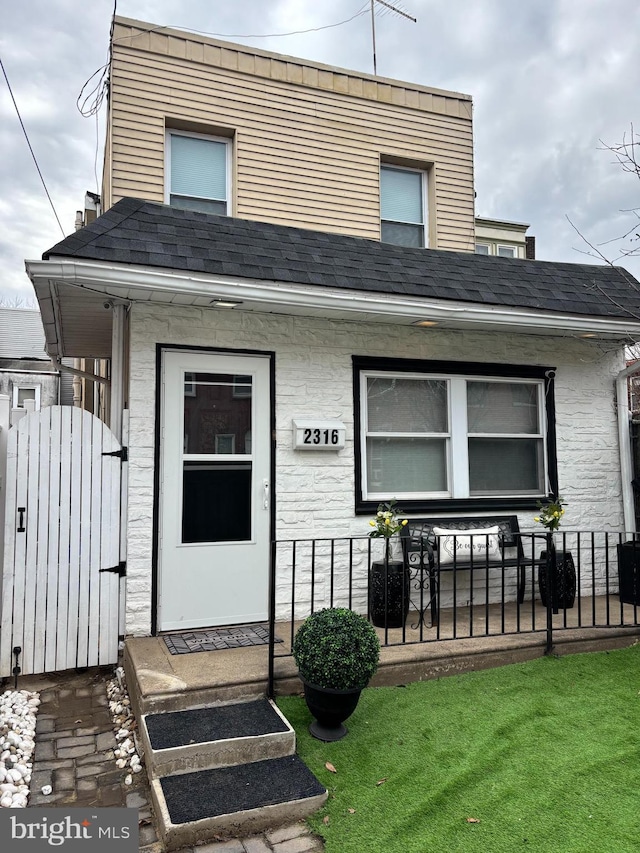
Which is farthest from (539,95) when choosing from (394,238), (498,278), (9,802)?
(9,802)

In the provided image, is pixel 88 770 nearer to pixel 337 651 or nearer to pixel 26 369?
pixel 337 651

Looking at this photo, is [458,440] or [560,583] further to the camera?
[458,440]

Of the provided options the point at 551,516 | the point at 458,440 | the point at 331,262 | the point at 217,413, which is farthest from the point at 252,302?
the point at 551,516

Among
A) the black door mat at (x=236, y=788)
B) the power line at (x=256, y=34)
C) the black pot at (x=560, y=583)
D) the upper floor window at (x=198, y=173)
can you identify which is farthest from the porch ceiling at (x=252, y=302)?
the power line at (x=256, y=34)

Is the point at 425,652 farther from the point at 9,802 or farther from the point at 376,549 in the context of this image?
the point at 9,802

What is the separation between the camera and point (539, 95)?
8.07 m

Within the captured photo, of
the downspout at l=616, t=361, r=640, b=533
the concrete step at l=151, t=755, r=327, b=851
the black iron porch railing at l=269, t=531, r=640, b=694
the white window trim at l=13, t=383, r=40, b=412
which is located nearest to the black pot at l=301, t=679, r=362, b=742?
the concrete step at l=151, t=755, r=327, b=851

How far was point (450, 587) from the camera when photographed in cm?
525

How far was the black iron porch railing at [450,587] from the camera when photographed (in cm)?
438

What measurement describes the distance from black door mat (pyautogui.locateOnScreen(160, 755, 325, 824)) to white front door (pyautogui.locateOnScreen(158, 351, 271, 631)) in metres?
1.70

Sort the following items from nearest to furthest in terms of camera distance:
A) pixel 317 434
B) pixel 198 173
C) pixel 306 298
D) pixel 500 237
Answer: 1. pixel 306 298
2. pixel 317 434
3. pixel 198 173
4. pixel 500 237

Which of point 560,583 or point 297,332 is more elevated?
point 297,332

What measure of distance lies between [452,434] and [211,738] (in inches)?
134

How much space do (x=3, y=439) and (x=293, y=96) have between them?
16.6 feet
